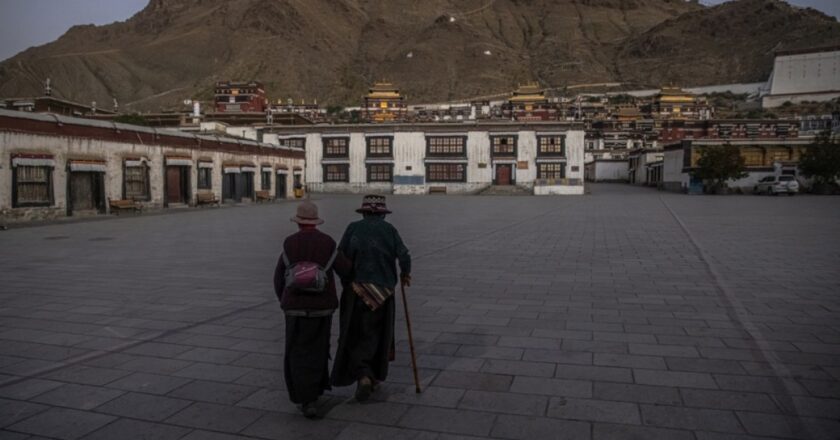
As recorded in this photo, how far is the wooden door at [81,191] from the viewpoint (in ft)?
78.8

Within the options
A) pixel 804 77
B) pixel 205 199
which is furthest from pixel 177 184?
pixel 804 77

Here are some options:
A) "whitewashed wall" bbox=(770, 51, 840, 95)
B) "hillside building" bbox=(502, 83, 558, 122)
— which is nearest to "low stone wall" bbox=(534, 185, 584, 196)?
"hillside building" bbox=(502, 83, 558, 122)

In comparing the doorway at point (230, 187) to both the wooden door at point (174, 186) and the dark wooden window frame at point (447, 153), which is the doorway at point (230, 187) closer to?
the wooden door at point (174, 186)

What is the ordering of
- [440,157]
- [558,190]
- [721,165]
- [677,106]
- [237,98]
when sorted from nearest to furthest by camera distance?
[721,165] → [558,190] → [440,157] → [237,98] → [677,106]

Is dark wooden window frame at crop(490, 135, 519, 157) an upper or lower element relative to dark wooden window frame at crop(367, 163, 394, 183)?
upper

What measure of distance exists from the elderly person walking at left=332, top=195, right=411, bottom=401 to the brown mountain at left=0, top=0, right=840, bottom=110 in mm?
137601

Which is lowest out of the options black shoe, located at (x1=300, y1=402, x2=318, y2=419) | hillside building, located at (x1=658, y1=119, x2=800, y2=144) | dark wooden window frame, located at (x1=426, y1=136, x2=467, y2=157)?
black shoe, located at (x1=300, y1=402, x2=318, y2=419)

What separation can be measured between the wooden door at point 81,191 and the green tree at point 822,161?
159 feet

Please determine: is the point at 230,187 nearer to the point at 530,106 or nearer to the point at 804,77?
the point at 530,106

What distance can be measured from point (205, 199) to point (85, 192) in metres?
7.35

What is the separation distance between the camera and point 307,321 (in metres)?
4.32

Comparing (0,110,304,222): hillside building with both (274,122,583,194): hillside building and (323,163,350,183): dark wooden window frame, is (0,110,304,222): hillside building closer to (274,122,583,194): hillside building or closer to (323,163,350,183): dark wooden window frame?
(323,163,350,183): dark wooden window frame

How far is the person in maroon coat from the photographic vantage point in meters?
4.23

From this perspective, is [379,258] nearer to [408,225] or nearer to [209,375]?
[209,375]
